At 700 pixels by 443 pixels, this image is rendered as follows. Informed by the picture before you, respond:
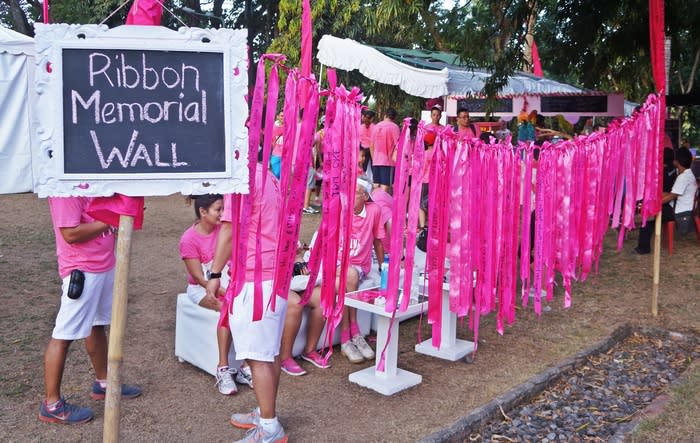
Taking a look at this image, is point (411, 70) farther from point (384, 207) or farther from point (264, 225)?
point (264, 225)

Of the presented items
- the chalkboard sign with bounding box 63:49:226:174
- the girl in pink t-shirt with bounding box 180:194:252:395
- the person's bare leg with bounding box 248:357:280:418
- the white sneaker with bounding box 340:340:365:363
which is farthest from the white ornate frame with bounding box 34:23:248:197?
the white sneaker with bounding box 340:340:365:363

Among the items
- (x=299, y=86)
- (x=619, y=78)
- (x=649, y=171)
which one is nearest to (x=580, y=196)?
(x=649, y=171)

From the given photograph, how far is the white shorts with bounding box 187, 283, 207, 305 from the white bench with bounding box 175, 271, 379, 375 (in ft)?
0.08

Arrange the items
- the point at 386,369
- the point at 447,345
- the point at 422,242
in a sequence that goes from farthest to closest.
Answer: the point at 422,242, the point at 447,345, the point at 386,369

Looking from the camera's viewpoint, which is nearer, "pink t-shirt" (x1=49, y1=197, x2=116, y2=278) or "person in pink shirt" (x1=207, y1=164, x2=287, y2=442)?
"person in pink shirt" (x1=207, y1=164, x2=287, y2=442)

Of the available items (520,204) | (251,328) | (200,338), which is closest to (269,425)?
(251,328)

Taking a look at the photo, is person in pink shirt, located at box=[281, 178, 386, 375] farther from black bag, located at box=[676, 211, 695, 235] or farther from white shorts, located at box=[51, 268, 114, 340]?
black bag, located at box=[676, 211, 695, 235]

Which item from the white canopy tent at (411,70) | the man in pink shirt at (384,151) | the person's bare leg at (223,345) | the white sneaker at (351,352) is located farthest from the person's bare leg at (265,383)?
the man in pink shirt at (384,151)

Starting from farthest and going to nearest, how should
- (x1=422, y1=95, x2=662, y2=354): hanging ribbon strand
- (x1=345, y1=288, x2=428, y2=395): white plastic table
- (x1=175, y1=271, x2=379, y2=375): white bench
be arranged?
(x1=175, y1=271, x2=379, y2=375): white bench → (x1=345, y1=288, x2=428, y2=395): white plastic table → (x1=422, y1=95, x2=662, y2=354): hanging ribbon strand

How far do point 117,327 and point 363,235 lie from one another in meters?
2.68

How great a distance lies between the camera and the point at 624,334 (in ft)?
18.1

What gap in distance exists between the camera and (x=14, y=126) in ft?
25.4

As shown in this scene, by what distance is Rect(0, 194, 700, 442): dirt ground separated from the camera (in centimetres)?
356

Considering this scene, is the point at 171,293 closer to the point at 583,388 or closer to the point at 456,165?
the point at 456,165
